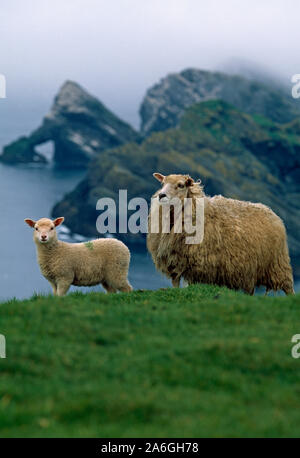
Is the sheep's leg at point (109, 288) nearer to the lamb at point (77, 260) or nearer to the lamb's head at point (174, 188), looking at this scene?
the lamb at point (77, 260)

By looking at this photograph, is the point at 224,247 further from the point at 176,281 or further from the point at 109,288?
the point at 109,288

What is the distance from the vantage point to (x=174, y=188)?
15172 millimetres

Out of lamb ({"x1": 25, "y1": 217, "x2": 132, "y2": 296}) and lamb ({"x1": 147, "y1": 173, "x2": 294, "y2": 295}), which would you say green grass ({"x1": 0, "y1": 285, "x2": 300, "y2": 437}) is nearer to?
lamb ({"x1": 25, "y1": 217, "x2": 132, "y2": 296})

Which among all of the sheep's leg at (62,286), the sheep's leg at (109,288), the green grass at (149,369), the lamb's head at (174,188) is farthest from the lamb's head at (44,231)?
the green grass at (149,369)

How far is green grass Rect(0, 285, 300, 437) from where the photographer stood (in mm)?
7105

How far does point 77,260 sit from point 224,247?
3605mm

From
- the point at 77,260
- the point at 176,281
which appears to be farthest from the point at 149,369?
the point at 176,281

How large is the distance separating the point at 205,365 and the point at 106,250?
23.1 feet

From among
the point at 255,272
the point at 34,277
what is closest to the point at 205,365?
the point at 255,272

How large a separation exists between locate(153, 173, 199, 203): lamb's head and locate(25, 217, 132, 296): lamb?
5.31 feet

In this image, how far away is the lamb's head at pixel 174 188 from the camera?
1494 cm

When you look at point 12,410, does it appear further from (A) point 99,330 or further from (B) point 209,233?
(B) point 209,233

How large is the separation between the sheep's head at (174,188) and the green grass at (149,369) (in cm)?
384

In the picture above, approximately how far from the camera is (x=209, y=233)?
15555 mm
